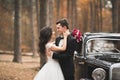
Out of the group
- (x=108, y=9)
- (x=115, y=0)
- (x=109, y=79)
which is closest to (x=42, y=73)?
(x=109, y=79)

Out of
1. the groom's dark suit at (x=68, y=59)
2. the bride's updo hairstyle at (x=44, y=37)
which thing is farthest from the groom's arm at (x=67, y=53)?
the bride's updo hairstyle at (x=44, y=37)

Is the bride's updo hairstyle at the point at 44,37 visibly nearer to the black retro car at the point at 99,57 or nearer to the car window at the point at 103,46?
the black retro car at the point at 99,57

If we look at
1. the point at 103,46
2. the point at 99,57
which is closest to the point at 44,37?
the point at 99,57

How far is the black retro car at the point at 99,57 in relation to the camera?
371 inches

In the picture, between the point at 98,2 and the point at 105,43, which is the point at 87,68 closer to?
the point at 105,43

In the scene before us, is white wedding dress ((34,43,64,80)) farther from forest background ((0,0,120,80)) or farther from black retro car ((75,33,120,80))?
forest background ((0,0,120,80))

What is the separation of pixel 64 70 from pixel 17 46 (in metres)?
17.2

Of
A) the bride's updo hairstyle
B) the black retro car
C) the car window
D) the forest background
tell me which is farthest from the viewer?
the forest background

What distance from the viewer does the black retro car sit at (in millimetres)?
9430

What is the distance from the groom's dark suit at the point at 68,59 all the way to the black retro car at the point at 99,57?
143cm

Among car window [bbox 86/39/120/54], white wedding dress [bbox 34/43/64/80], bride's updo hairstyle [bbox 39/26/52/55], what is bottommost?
white wedding dress [bbox 34/43/64/80]

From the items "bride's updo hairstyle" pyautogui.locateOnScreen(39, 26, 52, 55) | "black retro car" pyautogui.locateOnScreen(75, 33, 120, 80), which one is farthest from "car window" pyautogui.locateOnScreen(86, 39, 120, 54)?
"bride's updo hairstyle" pyautogui.locateOnScreen(39, 26, 52, 55)

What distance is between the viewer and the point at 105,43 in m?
11.3

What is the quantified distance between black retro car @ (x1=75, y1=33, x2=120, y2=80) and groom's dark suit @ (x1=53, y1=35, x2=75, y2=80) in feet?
4.68
